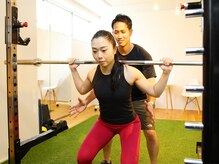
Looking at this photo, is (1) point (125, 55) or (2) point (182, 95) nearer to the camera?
(1) point (125, 55)

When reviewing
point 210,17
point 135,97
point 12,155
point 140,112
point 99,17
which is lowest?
point 12,155

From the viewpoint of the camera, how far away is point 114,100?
1559 millimetres

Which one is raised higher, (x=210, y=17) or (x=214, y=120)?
(x=210, y=17)

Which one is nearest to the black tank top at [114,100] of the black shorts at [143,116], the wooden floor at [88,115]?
the black shorts at [143,116]

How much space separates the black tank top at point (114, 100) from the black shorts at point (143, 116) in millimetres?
437

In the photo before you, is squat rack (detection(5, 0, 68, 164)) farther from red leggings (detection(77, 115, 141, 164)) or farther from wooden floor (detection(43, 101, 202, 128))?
wooden floor (detection(43, 101, 202, 128))

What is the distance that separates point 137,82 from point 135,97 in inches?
20.9

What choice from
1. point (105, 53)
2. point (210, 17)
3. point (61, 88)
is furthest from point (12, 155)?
point (61, 88)

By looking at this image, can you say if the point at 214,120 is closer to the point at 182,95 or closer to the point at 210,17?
the point at 210,17

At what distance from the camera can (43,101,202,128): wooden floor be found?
440 centimetres

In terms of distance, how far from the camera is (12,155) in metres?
1.61

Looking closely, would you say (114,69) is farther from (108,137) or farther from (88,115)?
(88,115)

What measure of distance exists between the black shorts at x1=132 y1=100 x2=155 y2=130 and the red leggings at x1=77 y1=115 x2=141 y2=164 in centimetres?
42

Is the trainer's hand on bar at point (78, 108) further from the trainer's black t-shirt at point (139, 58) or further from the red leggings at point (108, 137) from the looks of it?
the trainer's black t-shirt at point (139, 58)
